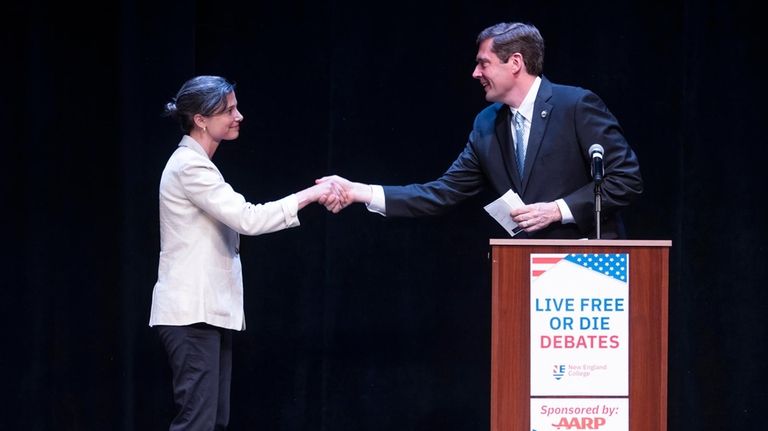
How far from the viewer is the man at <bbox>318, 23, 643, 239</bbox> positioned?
134 inches

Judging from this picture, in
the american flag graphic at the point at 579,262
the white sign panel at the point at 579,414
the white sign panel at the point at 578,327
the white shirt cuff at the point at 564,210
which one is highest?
the white shirt cuff at the point at 564,210

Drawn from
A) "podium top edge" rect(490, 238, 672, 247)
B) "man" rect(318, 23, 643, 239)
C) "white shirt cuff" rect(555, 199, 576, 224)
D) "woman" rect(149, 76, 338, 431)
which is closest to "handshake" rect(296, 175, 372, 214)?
"man" rect(318, 23, 643, 239)

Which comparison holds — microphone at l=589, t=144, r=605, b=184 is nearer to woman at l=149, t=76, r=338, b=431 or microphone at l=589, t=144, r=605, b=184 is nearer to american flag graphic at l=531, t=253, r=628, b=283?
american flag graphic at l=531, t=253, r=628, b=283

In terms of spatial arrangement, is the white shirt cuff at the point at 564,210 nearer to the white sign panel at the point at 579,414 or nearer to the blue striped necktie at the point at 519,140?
the blue striped necktie at the point at 519,140

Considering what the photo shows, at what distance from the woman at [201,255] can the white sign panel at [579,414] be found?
1030mm

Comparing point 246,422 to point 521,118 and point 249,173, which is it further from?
point 521,118

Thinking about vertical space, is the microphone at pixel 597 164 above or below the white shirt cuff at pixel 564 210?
above

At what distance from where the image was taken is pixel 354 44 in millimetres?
4258

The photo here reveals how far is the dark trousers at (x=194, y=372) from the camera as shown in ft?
10.2

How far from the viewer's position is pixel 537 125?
349cm

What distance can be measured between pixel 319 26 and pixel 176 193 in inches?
51.1

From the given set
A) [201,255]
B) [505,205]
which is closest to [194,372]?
[201,255]

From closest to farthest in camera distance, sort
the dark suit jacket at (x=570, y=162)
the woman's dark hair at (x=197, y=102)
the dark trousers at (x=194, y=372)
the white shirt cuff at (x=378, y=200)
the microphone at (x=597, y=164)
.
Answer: the microphone at (x=597, y=164) < the dark trousers at (x=194, y=372) < the woman's dark hair at (x=197, y=102) < the dark suit jacket at (x=570, y=162) < the white shirt cuff at (x=378, y=200)

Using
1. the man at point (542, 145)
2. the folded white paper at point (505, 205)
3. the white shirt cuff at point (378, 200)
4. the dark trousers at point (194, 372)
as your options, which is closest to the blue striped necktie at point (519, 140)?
the man at point (542, 145)
